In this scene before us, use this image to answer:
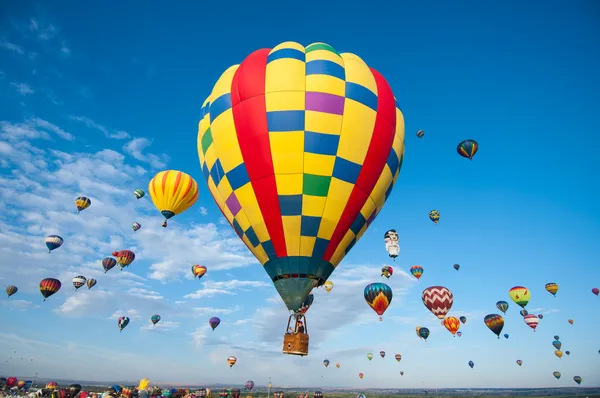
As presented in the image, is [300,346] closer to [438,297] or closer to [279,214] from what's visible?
[279,214]

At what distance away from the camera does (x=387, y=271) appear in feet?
97.2

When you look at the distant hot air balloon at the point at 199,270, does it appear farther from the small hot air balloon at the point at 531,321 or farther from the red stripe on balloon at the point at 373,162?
the small hot air balloon at the point at 531,321

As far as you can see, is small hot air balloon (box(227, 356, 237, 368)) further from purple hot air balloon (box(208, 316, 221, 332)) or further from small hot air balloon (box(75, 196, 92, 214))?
small hot air balloon (box(75, 196, 92, 214))

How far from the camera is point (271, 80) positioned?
437 inches

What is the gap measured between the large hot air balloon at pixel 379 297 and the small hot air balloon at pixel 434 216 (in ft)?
43.2

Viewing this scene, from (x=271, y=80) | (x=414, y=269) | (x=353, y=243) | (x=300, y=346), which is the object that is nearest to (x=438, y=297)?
(x=414, y=269)

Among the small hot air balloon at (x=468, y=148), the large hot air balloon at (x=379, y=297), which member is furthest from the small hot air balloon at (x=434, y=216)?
the large hot air balloon at (x=379, y=297)

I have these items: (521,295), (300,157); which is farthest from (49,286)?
(521,295)

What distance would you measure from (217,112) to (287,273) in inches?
223

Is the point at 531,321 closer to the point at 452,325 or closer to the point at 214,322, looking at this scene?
the point at 452,325

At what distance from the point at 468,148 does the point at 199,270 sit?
907 inches

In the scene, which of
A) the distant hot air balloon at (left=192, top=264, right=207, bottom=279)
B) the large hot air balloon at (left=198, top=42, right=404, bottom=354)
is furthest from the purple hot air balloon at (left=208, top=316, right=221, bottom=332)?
the large hot air balloon at (left=198, top=42, right=404, bottom=354)

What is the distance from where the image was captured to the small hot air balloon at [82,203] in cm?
2911

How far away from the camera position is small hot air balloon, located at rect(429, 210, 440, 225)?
104 ft
